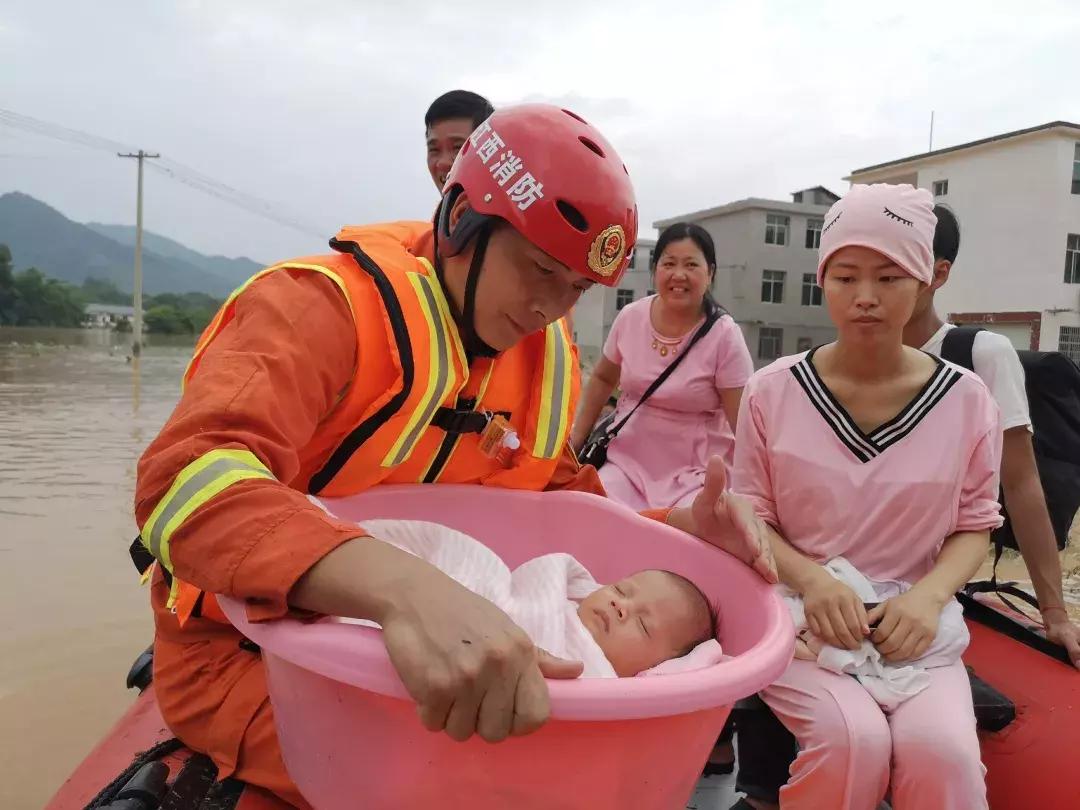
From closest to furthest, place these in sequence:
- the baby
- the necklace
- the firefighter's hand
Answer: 1. the firefighter's hand
2. the baby
3. the necklace

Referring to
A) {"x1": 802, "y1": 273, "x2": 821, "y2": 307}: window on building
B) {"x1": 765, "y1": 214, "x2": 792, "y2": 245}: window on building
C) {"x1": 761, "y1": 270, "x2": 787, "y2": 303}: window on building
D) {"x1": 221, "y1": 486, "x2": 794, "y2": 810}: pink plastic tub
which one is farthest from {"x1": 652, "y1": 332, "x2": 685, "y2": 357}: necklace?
{"x1": 802, "y1": 273, "x2": 821, "y2": 307}: window on building

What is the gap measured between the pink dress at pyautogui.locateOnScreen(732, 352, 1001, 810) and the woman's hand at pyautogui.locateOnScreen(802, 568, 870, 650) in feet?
0.24

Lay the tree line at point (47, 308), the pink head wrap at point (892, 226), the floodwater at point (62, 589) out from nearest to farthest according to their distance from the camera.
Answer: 1. the pink head wrap at point (892, 226)
2. the floodwater at point (62, 589)
3. the tree line at point (47, 308)

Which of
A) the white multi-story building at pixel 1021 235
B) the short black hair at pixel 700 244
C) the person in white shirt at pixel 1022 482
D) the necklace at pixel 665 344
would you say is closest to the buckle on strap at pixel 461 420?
the person in white shirt at pixel 1022 482

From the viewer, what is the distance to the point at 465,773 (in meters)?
0.93

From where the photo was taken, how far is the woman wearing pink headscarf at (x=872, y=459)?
1658 mm

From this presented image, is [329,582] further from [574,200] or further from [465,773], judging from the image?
[574,200]

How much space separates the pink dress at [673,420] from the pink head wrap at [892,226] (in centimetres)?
149

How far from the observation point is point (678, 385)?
3.46 meters

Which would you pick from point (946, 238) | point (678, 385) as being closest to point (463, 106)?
point (678, 385)

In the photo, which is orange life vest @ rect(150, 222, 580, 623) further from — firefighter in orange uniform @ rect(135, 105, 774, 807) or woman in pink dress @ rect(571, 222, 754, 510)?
woman in pink dress @ rect(571, 222, 754, 510)

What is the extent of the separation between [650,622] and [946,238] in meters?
1.58

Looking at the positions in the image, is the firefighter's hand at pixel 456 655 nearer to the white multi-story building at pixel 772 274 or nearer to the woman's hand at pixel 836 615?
the woman's hand at pixel 836 615

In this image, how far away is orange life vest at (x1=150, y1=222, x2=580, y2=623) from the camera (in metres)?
1.50
